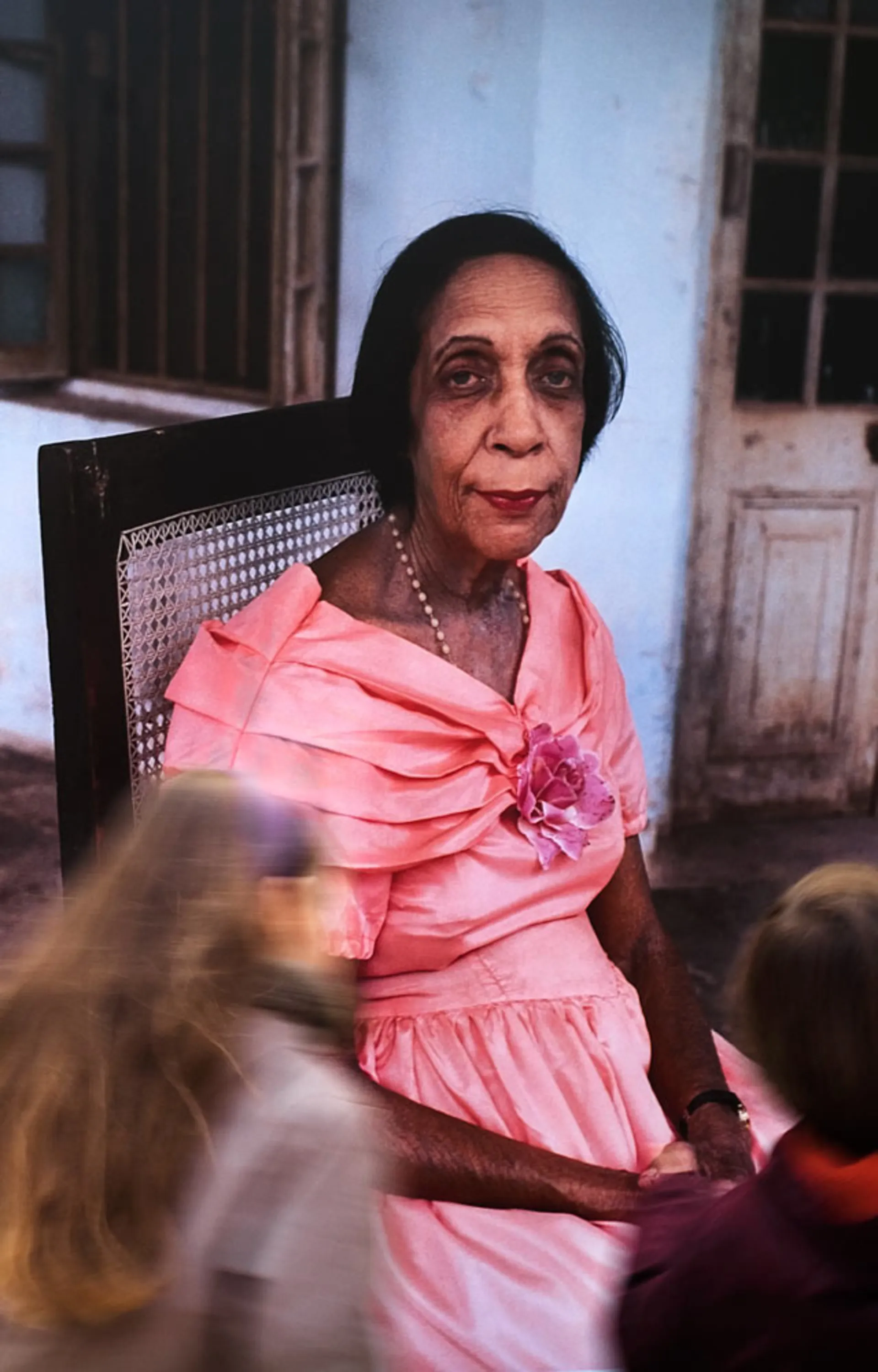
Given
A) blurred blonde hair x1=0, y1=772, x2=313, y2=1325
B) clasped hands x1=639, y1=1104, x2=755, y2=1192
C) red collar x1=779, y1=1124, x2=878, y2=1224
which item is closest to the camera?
blurred blonde hair x1=0, y1=772, x2=313, y2=1325

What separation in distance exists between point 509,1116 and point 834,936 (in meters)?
0.72

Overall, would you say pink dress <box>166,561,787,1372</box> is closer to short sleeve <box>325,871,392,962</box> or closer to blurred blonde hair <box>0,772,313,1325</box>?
short sleeve <box>325,871,392,962</box>

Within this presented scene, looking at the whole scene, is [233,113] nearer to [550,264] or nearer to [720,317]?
[720,317]

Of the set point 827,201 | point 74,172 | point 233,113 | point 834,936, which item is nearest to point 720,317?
point 827,201

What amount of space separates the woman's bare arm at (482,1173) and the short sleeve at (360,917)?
158mm

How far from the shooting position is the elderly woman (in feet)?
5.67

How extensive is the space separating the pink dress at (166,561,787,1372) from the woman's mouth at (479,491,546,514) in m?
0.21

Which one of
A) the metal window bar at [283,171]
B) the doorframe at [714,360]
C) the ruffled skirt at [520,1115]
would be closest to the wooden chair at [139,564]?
the ruffled skirt at [520,1115]

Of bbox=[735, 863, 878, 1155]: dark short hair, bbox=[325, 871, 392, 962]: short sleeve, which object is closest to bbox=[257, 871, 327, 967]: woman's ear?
bbox=[735, 863, 878, 1155]: dark short hair

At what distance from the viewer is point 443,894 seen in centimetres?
184

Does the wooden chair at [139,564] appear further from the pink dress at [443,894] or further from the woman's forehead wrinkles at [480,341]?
the woman's forehead wrinkles at [480,341]

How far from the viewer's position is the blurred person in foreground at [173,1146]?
0.96 metres

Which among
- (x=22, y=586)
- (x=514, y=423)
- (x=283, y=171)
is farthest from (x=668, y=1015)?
(x=283, y=171)

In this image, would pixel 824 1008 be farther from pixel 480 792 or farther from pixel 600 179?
pixel 600 179
